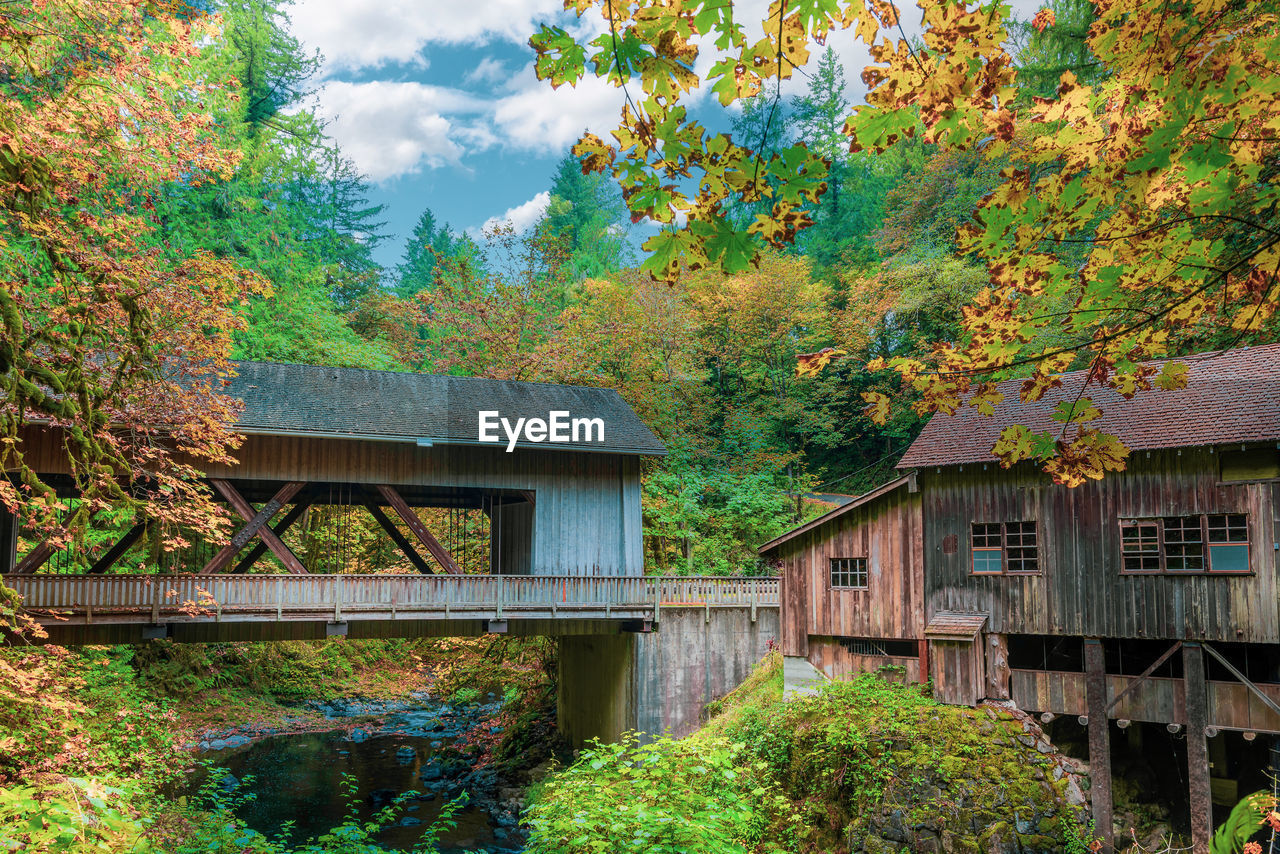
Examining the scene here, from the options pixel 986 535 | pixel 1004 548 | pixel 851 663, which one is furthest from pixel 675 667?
pixel 1004 548

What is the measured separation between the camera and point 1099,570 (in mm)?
13836

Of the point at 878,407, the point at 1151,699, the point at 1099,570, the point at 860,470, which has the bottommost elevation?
the point at 1151,699

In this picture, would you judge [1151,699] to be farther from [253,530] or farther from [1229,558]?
[253,530]

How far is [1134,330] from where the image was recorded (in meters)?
3.13

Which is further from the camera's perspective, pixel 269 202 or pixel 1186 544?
pixel 269 202

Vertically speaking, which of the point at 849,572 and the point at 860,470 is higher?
the point at 860,470

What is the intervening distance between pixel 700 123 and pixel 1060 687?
14637mm

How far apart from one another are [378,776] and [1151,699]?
16334mm

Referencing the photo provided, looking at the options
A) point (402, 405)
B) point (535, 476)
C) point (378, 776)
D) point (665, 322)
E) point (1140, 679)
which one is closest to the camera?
point (1140, 679)

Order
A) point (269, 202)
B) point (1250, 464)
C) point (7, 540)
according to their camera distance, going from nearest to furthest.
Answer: point (1250, 464) → point (7, 540) → point (269, 202)

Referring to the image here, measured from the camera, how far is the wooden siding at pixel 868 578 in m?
16.0

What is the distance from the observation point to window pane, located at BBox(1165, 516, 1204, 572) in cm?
1303

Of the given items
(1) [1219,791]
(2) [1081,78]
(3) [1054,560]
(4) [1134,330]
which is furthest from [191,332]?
(2) [1081,78]

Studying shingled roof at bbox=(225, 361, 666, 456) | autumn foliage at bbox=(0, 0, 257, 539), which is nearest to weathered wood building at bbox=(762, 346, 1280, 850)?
shingled roof at bbox=(225, 361, 666, 456)
